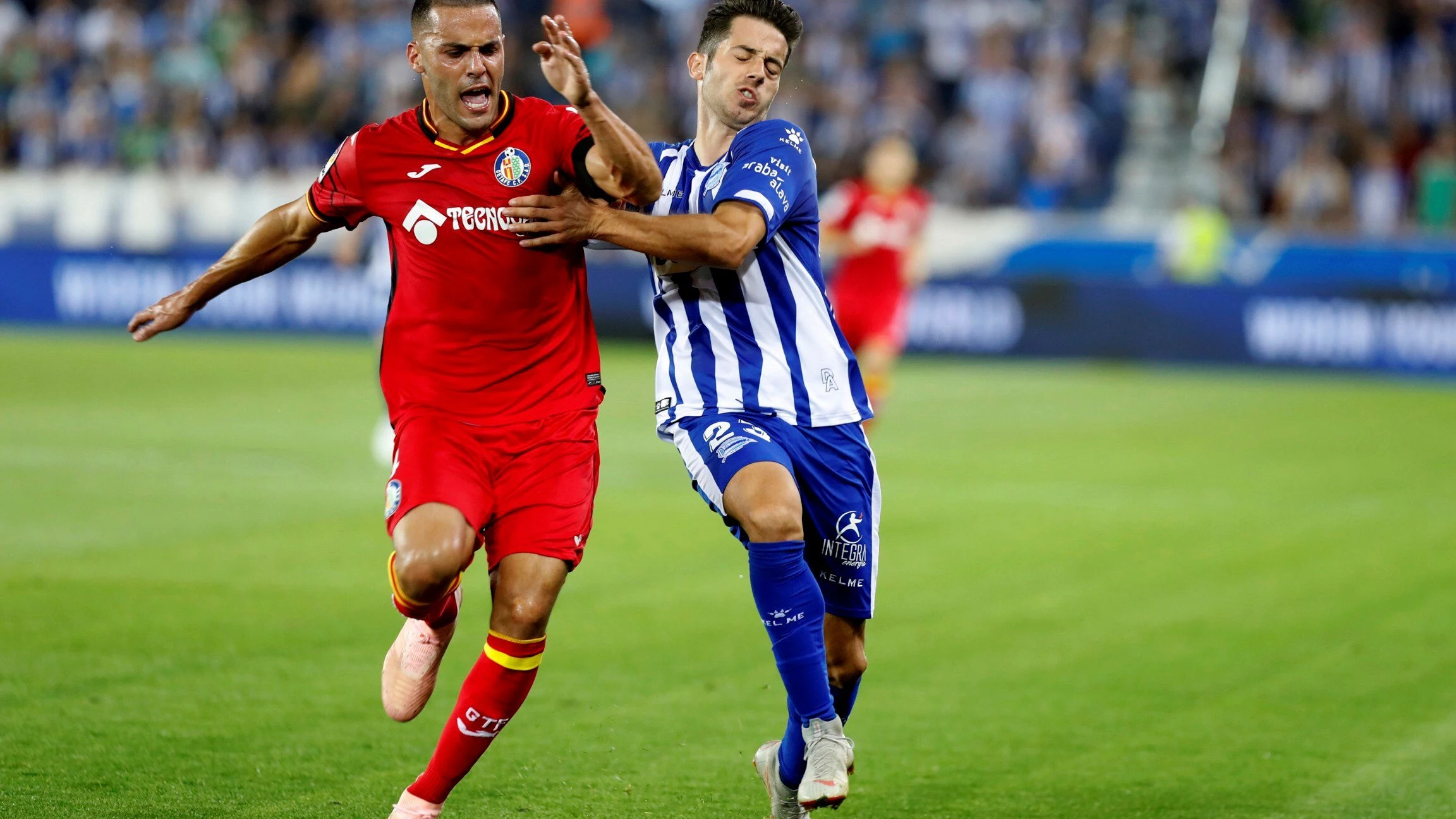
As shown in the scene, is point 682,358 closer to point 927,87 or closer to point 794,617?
point 794,617

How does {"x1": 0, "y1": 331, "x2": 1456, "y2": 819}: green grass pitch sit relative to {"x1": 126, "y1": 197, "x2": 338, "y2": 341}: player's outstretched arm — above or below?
below

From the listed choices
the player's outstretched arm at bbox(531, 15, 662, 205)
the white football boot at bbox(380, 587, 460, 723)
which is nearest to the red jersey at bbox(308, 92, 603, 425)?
the player's outstretched arm at bbox(531, 15, 662, 205)

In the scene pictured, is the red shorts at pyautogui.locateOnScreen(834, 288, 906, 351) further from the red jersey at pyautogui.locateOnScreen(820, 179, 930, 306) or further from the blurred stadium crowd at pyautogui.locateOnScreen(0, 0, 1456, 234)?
the blurred stadium crowd at pyautogui.locateOnScreen(0, 0, 1456, 234)

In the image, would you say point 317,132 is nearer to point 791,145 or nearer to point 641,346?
point 641,346

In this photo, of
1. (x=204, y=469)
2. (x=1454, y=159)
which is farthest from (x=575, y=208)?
(x=1454, y=159)

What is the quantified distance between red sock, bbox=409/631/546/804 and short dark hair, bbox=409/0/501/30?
68.6 inches

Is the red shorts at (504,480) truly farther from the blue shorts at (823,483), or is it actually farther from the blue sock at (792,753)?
the blue sock at (792,753)

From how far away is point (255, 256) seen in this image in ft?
17.2

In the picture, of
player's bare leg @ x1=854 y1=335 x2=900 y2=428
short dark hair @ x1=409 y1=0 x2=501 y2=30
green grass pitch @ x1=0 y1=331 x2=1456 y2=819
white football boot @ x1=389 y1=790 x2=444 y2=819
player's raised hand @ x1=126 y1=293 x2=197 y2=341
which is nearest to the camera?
white football boot @ x1=389 y1=790 x2=444 y2=819

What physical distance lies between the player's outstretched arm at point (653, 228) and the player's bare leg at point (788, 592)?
0.61 metres

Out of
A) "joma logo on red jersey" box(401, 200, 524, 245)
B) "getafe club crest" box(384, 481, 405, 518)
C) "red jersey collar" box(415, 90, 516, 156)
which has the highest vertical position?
"red jersey collar" box(415, 90, 516, 156)

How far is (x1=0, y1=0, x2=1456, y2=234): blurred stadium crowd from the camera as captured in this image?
866 inches

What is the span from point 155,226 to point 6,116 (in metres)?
4.52

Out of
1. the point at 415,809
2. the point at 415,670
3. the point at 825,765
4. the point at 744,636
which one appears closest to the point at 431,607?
the point at 415,670
